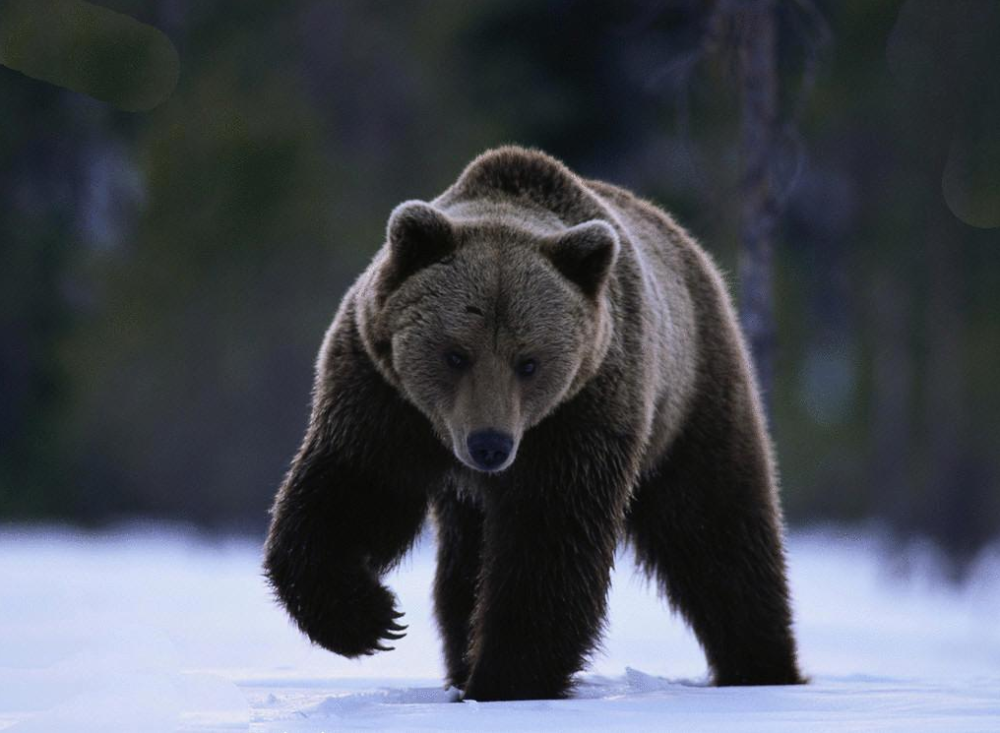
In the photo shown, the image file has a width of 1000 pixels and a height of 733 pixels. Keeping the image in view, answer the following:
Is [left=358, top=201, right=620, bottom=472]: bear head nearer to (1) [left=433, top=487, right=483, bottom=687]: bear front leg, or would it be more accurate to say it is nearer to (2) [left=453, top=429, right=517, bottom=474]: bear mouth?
(2) [left=453, top=429, right=517, bottom=474]: bear mouth

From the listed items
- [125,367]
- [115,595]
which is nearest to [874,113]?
[125,367]

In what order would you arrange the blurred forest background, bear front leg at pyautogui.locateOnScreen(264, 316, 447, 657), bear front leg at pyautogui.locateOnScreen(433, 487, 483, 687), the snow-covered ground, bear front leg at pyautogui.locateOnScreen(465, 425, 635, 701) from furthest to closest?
1. the blurred forest background
2. bear front leg at pyautogui.locateOnScreen(433, 487, 483, 687)
3. bear front leg at pyautogui.locateOnScreen(264, 316, 447, 657)
4. bear front leg at pyautogui.locateOnScreen(465, 425, 635, 701)
5. the snow-covered ground

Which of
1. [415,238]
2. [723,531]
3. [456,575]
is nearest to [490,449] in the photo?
[415,238]

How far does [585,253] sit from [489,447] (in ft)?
2.58

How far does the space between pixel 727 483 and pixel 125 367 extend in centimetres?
1865

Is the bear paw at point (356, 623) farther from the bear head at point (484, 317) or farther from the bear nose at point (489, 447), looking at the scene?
the bear nose at point (489, 447)

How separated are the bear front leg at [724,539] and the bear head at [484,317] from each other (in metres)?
0.94

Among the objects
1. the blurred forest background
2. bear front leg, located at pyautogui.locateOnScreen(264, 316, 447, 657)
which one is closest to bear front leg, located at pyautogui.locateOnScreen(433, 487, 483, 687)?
bear front leg, located at pyautogui.locateOnScreen(264, 316, 447, 657)

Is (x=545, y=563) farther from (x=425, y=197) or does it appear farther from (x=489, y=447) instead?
(x=425, y=197)

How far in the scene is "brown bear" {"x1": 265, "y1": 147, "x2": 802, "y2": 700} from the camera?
498 cm

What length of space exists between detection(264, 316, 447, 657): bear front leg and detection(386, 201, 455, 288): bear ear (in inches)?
14.1

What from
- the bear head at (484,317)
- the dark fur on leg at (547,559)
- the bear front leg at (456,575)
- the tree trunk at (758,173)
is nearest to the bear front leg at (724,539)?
the bear front leg at (456,575)

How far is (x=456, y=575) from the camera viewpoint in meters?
6.07

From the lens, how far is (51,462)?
23078 millimetres
